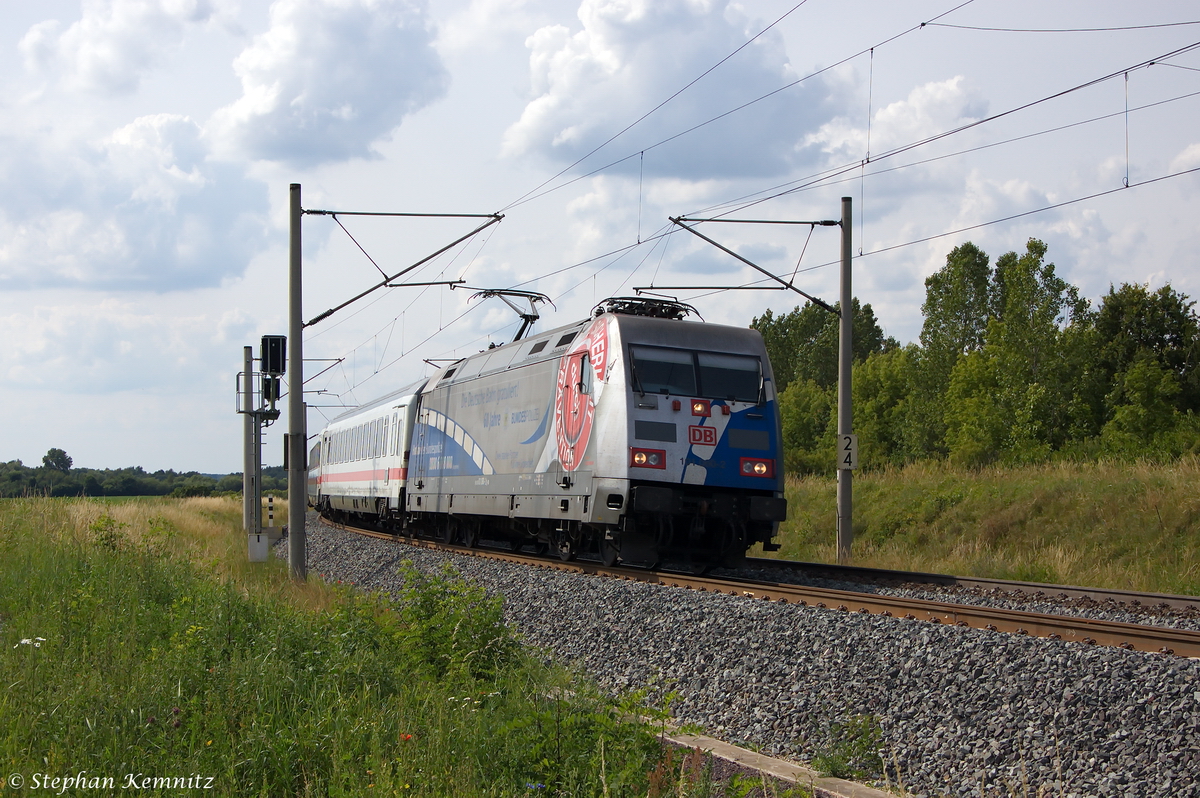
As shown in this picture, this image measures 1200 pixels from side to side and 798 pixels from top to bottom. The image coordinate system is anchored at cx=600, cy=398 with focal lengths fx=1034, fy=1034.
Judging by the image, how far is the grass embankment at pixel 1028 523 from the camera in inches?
600

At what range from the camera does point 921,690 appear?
265 inches

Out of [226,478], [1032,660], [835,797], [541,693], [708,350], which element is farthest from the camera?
[226,478]

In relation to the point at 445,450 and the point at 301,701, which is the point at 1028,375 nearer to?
the point at 445,450

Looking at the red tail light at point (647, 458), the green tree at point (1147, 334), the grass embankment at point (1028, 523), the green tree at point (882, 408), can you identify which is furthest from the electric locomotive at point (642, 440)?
the green tree at point (882, 408)

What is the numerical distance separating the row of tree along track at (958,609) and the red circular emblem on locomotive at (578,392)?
68.4 inches

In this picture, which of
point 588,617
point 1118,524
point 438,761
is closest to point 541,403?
point 588,617

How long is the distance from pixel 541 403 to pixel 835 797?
36.6 ft

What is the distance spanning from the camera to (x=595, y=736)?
600 cm

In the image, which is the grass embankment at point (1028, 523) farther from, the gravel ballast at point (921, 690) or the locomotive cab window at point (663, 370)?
the gravel ballast at point (921, 690)

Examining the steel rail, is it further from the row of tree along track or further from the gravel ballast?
the gravel ballast

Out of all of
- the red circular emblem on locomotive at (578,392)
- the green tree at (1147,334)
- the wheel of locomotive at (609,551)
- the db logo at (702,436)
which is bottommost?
the wheel of locomotive at (609,551)

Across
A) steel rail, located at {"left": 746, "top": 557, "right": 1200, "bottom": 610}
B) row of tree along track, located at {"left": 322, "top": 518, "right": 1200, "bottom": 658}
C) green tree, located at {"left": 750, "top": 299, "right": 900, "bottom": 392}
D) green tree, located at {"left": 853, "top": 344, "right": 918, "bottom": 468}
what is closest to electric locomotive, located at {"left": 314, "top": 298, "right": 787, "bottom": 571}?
row of tree along track, located at {"left": 322, "top": 518, "right": 1200, "bottom": 658}

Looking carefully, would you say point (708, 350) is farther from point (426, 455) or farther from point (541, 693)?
point (426, 455)

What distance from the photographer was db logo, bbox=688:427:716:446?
45.8 ft
